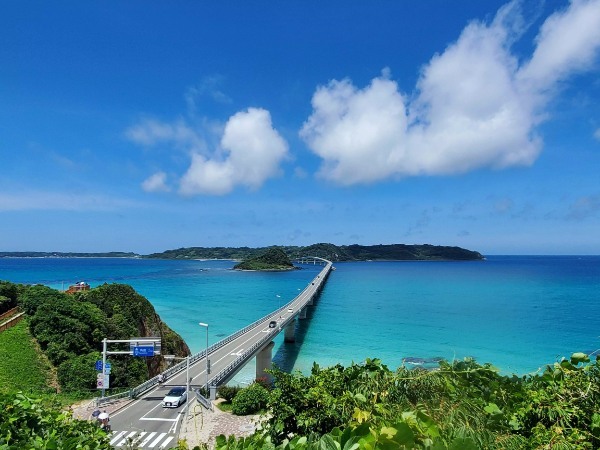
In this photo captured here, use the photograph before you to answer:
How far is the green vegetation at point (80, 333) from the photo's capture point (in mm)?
24500

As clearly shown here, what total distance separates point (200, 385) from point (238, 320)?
37.4 meters

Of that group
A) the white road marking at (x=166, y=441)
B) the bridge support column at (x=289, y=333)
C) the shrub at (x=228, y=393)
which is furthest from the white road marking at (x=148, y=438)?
the bridge support column at (x=289, y=333)

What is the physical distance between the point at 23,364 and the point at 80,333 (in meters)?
4.52

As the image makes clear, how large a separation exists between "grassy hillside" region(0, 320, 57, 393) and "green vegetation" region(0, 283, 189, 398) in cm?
6

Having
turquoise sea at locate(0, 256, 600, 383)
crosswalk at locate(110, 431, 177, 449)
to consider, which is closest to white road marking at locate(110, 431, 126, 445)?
crosswalk at locate(110, 431, 177, 449)

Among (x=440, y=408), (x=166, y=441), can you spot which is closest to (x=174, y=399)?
(x=166, y=441)

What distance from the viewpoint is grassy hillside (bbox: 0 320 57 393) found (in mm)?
22172

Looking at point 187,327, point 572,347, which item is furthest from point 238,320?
point 572,347

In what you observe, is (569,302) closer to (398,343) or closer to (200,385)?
(398,343)

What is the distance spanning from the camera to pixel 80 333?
28375 millimetres

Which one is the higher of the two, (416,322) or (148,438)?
(148,438)

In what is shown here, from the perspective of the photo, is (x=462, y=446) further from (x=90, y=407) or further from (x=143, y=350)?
(x=90, y=407)

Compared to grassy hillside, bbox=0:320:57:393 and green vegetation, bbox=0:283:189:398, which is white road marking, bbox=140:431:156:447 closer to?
green vegetation, bbox=0:283:189:398

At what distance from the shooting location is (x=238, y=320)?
207 ft
